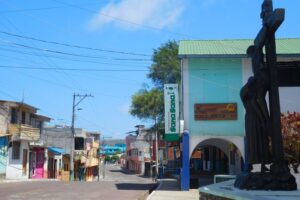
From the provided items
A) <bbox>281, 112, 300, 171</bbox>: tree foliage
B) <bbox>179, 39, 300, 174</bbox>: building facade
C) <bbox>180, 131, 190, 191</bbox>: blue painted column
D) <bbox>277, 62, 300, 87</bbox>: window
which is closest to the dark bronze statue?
<bbox>281, 112, 300, 171</bbox>: tree foliage

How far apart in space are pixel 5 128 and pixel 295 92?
2530 cm

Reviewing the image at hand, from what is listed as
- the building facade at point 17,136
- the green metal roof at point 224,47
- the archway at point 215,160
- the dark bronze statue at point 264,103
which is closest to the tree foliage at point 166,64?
the archway at point 215,160

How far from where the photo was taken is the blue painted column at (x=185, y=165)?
25266 mm

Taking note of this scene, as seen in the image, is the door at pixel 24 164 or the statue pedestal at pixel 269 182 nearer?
the statue pedestal at pixel 269 182

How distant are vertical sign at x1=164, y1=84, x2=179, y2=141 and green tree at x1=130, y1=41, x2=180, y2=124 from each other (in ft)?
63.0

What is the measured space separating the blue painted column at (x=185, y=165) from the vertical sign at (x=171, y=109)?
644mm

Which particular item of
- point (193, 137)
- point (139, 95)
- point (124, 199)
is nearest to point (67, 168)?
point (139, 95)

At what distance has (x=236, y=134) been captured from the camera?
25781mm

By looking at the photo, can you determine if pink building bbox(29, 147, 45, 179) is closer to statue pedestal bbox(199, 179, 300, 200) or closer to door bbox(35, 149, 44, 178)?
door bbox(35, 149, 44, 178)

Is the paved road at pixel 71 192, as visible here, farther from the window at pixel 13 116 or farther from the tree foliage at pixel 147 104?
the tree foliage at pixel 147 104

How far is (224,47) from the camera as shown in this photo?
27.5 m

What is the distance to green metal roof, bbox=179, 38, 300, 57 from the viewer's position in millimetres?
25594

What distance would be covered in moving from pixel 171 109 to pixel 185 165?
10.0ft

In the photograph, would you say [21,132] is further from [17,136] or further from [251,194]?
[251,194]
